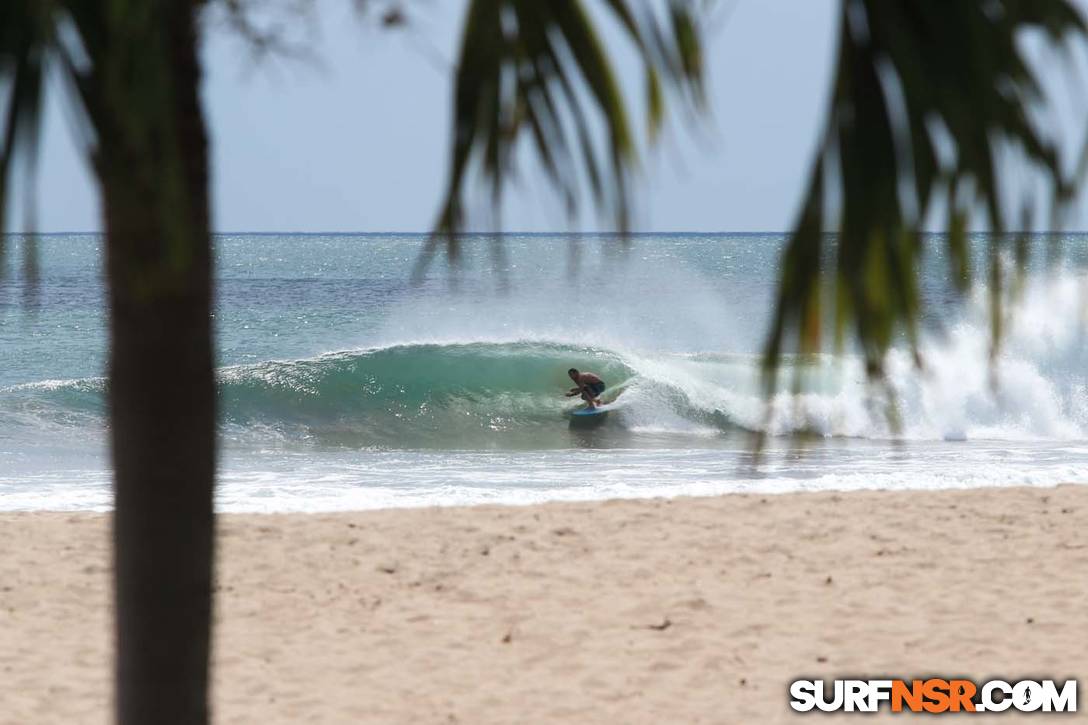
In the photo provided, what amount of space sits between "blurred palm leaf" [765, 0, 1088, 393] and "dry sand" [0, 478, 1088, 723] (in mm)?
3210

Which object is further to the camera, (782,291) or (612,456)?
(612,456)

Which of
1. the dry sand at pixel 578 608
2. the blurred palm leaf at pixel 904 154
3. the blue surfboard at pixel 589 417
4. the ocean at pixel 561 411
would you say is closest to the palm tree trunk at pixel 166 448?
the ocean at pixel 561 411

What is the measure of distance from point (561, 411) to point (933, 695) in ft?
41.9

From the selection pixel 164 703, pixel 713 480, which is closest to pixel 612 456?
pixel 713 480

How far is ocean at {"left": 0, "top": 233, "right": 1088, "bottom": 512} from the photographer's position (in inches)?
137

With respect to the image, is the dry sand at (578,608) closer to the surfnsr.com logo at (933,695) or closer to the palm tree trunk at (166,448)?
the surfnsr.com logo at (933,695)

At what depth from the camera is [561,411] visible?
17.2 meters

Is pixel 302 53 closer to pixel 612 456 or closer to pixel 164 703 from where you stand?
pixel 164 703

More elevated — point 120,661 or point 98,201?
point 98,201

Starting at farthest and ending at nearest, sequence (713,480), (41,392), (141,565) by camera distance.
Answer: (41,392) < (713,480) < (141,565)

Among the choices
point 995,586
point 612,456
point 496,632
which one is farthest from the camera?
point 612,456

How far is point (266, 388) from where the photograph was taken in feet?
62.6

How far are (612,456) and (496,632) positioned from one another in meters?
7.16

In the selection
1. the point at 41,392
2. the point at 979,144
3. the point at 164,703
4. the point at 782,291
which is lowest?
the point at 41,392
